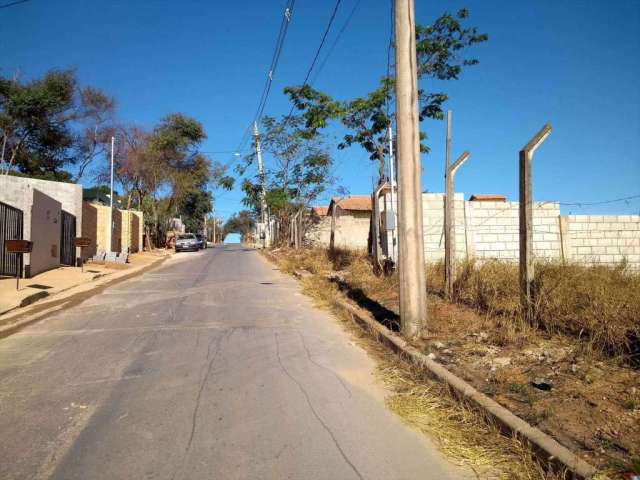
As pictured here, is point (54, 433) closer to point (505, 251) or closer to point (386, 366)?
point (386, 366)

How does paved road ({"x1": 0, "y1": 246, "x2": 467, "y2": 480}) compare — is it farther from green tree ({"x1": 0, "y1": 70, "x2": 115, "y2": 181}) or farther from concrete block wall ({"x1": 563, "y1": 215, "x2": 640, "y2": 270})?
green tree ({"x1": 0, "y1": 70, "x2": 115, "y2": 181})

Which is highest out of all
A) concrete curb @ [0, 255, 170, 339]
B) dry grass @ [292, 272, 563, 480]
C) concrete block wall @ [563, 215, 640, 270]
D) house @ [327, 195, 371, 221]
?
house @ [327, 195, 371, 221]

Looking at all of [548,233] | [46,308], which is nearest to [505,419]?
[46,308]

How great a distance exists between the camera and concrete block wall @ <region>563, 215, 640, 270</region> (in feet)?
45.1

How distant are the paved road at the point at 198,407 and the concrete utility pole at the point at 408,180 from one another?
1051mm

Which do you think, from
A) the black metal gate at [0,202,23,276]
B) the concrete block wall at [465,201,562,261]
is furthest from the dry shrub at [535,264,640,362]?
the black metal gate at [0,202,23,276]

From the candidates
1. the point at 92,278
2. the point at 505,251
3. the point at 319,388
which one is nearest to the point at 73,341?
the point at 319,388

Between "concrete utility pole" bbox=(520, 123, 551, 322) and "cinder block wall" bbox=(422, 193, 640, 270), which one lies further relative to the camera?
"cinder block wall" bbox=(422, 193, 640, 270)

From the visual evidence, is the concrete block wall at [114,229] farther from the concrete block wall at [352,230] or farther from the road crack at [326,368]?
the road crack at [326,368]

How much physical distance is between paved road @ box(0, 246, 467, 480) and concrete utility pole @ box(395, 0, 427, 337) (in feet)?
3.45

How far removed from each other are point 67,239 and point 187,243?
23.8 m

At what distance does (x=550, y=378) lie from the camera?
486cm

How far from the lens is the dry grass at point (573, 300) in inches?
217

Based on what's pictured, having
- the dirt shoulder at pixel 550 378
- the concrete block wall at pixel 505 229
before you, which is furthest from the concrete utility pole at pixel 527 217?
the concrete block wall at pixel 505 229
